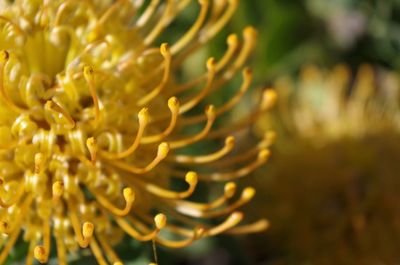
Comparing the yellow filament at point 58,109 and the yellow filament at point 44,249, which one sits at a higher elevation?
the yellow filament at point 58,109

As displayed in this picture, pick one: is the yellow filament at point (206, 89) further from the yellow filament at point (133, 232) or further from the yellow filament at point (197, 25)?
the yellow filament at point (133, 232)

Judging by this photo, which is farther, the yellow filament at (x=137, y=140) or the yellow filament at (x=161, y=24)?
the yellow filament at (x=161, y=24)

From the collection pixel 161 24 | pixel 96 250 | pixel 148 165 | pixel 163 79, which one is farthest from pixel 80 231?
pixel 161 24

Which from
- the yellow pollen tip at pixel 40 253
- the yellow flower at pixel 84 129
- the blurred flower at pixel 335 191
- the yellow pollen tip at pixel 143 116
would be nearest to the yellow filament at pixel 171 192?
the yellow flower at pixel 84 129

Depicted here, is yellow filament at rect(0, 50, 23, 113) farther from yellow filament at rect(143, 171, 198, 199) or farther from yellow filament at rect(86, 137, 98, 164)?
yellow filament at rect(143, 171, 198, 199)

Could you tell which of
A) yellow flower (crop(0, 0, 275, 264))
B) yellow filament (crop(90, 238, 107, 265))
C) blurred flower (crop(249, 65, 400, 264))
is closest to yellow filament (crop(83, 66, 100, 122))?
yellow flower (crop(0, 0, 275, 264))

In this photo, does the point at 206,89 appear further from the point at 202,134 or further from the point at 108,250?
the point at 108,250

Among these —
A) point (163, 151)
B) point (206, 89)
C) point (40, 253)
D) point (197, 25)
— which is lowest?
point (40, 253)
